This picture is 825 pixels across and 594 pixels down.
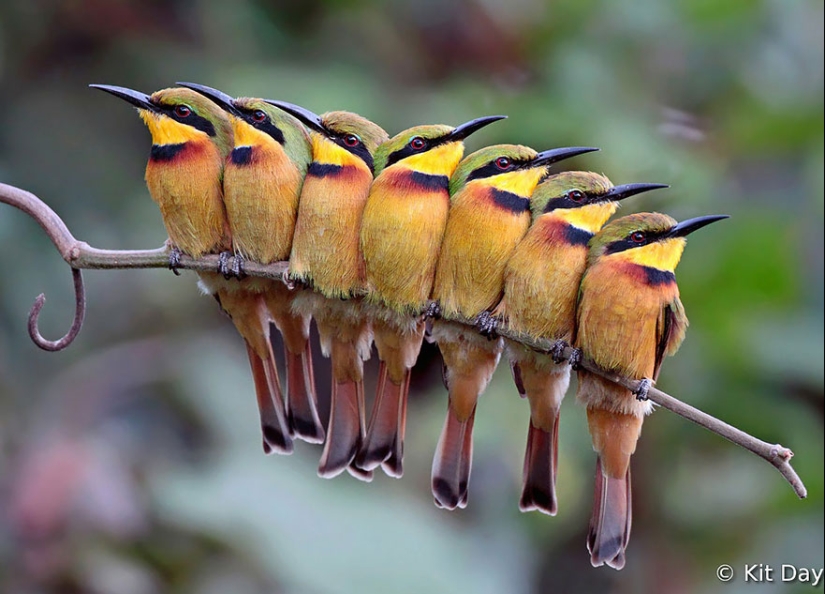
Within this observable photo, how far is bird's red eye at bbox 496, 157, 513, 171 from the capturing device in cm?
265

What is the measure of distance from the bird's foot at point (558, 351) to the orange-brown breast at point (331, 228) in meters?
0.45

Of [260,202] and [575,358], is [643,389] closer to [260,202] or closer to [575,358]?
[575,358]

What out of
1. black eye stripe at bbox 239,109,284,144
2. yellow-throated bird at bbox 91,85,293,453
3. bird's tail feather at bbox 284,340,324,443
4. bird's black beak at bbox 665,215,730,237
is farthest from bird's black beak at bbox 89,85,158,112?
bird's black beak at bbox 665,215,730,237

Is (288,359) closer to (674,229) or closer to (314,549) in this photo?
(314,549)

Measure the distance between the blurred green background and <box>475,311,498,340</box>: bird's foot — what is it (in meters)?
0.98

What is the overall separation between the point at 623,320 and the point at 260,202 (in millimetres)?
847

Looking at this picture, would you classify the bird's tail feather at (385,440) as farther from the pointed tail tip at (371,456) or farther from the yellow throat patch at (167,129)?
the yellow throat patch at (167,129)

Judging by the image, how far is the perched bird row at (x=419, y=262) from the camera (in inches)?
101

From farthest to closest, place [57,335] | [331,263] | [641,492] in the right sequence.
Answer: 1. [57,335]
2. [641,492]
3. [331,263]

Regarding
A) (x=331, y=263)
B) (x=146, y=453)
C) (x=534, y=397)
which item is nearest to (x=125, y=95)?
(x=331, y=263)

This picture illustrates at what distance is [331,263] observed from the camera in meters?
2.54

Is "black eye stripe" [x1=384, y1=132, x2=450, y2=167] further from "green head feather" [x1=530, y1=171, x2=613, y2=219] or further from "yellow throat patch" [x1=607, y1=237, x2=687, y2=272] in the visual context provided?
"yellow throat patch" [x1=607, y1=237, x2=687, y2=272]

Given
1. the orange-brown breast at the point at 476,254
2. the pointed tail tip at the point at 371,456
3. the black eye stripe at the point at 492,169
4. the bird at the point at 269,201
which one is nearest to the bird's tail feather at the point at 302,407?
the bird at the point at 269,201

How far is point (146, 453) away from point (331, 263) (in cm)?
179
